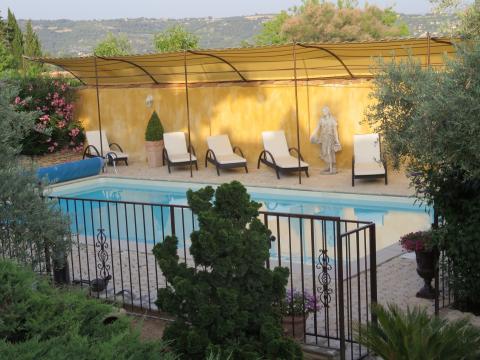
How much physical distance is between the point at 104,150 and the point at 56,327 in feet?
50.4

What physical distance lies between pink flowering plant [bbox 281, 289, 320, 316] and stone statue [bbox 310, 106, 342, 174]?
10052 millimetres

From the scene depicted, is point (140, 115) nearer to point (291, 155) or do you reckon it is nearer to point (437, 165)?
point (291, 155)

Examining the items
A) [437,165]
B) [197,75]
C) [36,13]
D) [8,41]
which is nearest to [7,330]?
[437,165]

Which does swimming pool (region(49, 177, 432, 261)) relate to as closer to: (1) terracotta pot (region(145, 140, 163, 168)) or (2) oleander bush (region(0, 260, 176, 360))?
(1) terracotta pot (region(145, 140, 163, 168))

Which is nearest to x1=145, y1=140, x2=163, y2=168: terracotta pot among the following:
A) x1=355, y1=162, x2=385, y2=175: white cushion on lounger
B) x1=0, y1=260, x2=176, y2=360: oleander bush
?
x1=355, y1=162, x2=385, y2=175: white cushion on lounger

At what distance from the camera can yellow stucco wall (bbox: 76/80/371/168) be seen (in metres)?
16.2

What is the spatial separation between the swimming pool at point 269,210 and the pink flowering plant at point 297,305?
4038mm

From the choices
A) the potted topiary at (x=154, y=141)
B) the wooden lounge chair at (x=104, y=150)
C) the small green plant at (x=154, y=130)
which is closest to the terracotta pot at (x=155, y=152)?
the potted topiary at (x=154, y=141)

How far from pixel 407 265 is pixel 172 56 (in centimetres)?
885

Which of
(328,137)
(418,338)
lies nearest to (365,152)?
(328,137)

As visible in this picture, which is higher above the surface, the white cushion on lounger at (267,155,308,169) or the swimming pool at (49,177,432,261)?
the white cushion on lounger at (267,155,308,169)

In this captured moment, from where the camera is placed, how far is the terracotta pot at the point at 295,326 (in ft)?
18.7

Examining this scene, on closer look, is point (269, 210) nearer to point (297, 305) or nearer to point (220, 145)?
point (220, 145)

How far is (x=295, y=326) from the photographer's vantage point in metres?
5.77
